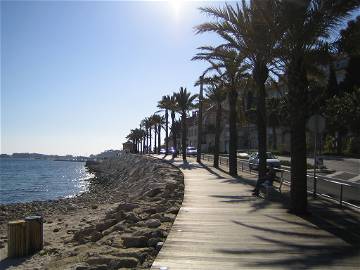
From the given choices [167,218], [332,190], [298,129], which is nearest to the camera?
[167,218]

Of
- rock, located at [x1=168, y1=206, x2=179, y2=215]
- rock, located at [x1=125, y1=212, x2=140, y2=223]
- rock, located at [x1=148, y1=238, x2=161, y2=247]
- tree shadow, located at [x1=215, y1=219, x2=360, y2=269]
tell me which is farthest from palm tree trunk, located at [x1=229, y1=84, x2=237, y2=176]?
rock, located at [x1=148, y1=238, x2=161, y2=247]

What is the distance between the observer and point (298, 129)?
42.4 feet

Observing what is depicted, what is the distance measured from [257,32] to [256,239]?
6612 mm

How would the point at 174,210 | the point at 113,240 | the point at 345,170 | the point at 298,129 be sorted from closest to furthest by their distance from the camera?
the point at 113,240 → the point at 298,129 → the point at 174,210 → the point at 345,170

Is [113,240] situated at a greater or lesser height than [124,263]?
lesser

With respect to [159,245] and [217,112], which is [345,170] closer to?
[217,112]

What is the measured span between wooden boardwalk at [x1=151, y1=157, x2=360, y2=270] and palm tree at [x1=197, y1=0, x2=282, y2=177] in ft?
15.3

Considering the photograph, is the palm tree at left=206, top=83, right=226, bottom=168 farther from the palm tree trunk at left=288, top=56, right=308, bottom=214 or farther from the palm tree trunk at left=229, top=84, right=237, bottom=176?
the palm tree trunk at left=288, top=56, right=308, bottom=214

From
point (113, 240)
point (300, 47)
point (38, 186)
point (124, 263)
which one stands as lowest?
point (38, 186)

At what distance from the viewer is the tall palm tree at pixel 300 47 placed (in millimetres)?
12414

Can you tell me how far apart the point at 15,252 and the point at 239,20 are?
11.2m

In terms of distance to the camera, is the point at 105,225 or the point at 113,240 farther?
the point at 105,225

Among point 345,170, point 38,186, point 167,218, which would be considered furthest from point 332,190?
point 38,186

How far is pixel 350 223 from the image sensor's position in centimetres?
1159
